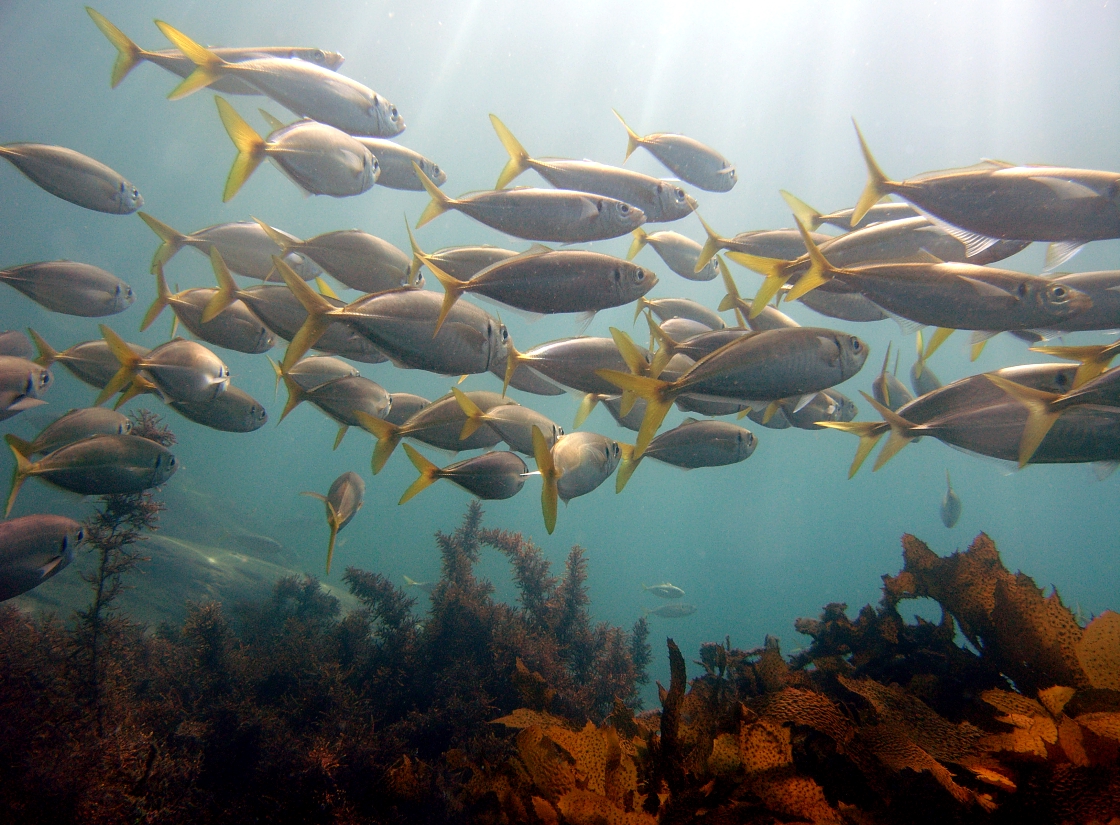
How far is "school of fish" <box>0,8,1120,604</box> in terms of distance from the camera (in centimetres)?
208

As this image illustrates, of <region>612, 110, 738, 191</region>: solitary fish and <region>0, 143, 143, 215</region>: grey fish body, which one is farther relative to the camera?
<region>612, 110, 738, 191</region>: solitary fish

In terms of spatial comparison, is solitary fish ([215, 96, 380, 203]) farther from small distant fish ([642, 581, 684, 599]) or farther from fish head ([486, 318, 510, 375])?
small distant fish ([642, 581, 684, 599])

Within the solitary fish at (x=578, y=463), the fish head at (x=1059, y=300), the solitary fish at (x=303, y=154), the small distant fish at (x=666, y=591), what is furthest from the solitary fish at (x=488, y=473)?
the small distant fish at (x=666, y=591)

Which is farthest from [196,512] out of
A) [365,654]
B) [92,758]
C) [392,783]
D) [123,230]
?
[123,230]

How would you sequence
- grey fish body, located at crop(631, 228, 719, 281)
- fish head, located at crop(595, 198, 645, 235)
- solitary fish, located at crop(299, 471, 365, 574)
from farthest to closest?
grey fish body, located at crop(631, 228, 719, 281)
solitary fish, located at crop(299, 471, 365, 574)
fish head, located at crop(595, 198, 645, 235)

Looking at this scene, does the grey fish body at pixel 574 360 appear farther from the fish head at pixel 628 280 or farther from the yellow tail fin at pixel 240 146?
the yellow tail fin at pixel 240 146

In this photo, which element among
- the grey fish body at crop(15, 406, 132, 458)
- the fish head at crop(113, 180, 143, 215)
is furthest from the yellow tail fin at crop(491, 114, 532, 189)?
the grey fish body at crop(15, 406, 132, 458)

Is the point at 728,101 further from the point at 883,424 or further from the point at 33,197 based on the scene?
the point at 33,197

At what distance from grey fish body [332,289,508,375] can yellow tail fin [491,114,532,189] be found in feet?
3.42

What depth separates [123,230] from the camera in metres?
38.5

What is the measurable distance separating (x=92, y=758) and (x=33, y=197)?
53036 millimetres

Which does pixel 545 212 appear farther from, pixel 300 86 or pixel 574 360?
pixel 300 86

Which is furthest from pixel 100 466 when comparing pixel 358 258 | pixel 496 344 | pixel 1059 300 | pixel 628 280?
pixel 1059 300

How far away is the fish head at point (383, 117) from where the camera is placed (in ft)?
10.3
